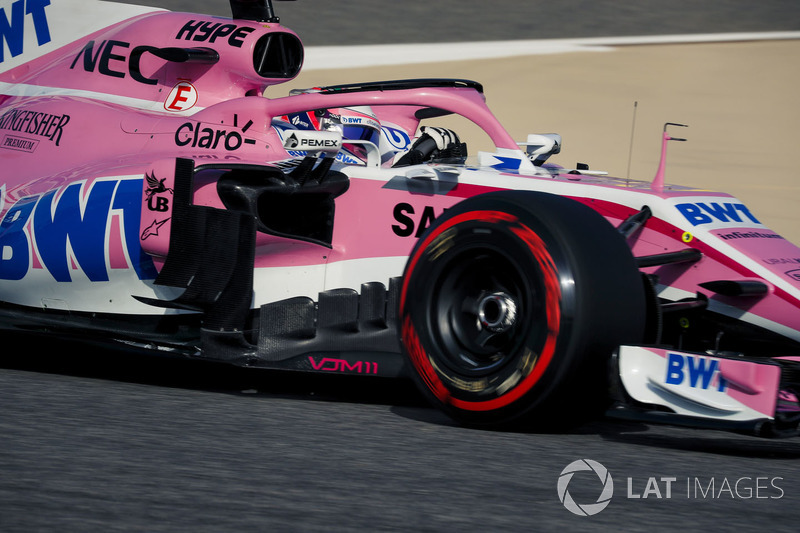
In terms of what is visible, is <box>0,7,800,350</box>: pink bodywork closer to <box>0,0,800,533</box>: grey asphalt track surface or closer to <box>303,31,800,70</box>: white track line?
<box>0,0,800,533</box>: grey asphalt track surface

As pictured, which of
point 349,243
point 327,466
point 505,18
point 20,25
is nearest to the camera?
point 327,466

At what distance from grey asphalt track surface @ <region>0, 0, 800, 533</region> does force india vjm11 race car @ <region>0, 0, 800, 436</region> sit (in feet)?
0.69

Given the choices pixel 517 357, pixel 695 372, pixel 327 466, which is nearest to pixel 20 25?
pixel 517 357

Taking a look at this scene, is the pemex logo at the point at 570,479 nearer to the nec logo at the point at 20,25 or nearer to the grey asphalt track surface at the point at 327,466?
the grey asphalt track surface at the point at 327,466

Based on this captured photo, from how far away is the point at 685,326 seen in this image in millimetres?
4227

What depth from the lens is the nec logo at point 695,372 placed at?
357 cm

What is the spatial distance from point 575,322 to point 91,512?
5.32 feet

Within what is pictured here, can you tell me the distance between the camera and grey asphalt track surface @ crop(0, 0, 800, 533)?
2.67 meters

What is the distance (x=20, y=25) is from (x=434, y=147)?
2.52m

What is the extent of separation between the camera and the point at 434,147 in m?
6.04

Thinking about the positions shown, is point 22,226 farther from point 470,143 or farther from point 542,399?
point 470,143

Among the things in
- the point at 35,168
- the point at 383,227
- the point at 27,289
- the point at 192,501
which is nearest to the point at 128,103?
the point at 35,168

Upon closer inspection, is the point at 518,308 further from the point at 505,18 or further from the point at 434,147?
the point at 505,18

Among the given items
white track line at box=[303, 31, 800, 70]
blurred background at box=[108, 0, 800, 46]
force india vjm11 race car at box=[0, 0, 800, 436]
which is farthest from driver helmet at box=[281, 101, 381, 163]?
blurred background at box=[108, 0, 800, 46]
